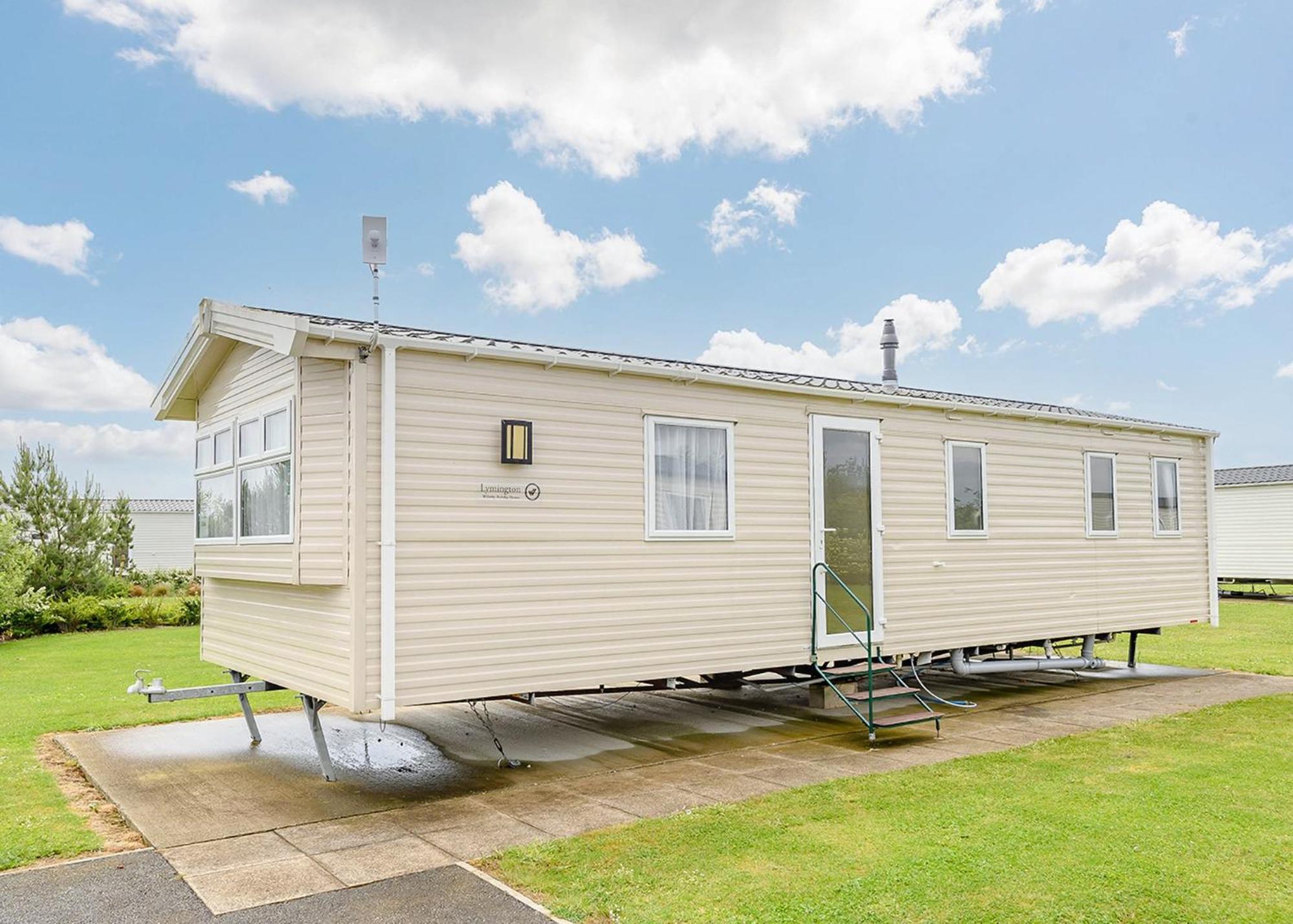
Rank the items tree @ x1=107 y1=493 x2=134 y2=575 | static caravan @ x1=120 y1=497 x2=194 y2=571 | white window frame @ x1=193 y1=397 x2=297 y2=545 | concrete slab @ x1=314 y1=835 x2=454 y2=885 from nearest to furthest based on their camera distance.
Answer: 1. concrete slab @ x1=314 y1=835 x2=454 y2=885
2. white window frame @ x1=193 y1=397 x2=297 y2=545
3. tree @ x1=107 y1=493 x2=134 y2=575
4. static caravan @ x1=120 y1=497 x2=194 y2=571

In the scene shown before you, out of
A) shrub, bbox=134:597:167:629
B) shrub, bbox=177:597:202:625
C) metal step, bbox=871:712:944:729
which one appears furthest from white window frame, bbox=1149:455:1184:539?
shrub, bbox=134:597:167:629

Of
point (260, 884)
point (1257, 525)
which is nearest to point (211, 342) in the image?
point (260, 884)

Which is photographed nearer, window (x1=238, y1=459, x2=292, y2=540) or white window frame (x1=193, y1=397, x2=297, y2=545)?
white window frame (x1=193, y1=397, x2=297, y2=545)

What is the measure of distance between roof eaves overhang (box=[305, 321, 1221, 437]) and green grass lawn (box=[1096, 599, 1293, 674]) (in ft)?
11.1

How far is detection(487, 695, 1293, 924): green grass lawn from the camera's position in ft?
13.0

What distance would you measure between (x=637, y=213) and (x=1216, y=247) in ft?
39.5

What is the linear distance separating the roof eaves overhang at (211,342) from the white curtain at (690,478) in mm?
2821

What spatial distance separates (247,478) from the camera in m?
7.07

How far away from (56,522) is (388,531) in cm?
1756

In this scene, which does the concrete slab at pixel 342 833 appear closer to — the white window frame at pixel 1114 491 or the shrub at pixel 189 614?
the white window frame at pixel 1114 491

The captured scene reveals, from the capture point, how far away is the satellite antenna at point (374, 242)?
6137mm

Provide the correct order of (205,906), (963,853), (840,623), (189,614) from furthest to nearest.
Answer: (189,614), (840,623), (963,853), (205,906)

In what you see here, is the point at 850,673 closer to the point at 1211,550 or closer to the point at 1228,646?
the point at 1211,550

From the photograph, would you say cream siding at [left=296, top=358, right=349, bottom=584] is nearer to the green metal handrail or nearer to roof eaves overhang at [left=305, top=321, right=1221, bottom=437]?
roof eaves overhang at [left=305, top=321, right=1221, bottom=437]
